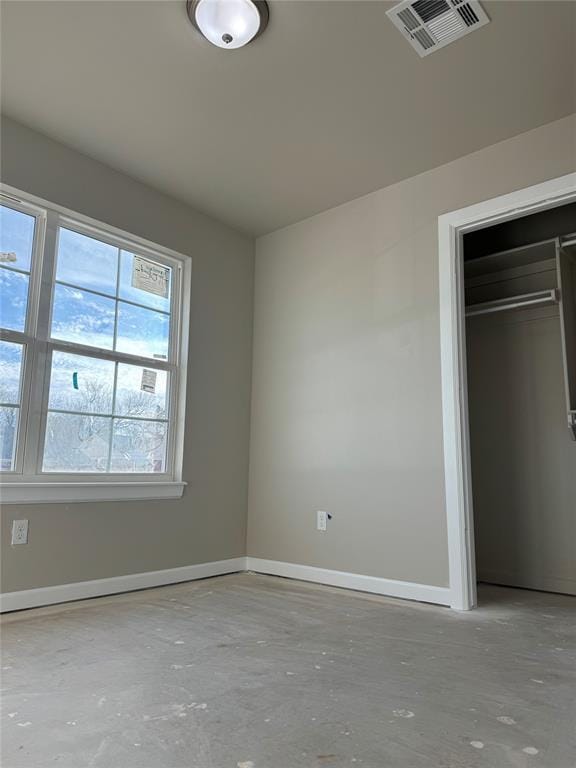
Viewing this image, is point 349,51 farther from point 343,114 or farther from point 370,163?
point 370,163

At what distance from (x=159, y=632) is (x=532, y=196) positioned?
2.84 m

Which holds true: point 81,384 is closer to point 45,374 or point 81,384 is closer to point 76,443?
point 45,374

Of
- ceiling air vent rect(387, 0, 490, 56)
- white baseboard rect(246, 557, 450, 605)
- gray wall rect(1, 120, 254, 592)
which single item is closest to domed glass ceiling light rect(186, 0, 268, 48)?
ceiling air vent rect(387, 0, 490, 56)

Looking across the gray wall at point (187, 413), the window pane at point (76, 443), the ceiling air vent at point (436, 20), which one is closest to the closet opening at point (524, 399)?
the ceiling air vent at point (436, 20)

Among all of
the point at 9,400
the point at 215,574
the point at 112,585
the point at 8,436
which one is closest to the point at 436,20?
the point at 9,400

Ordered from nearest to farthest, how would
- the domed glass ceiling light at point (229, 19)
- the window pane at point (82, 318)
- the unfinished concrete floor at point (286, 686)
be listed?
the unfinished concrete floor at point (286, 686) → the domed glass ceiling light at point (229, 19) → the window pane at point (82, 318)

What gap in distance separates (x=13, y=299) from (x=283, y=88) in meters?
1.75

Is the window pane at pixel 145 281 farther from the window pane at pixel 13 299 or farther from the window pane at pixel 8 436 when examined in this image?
the window pane at pixel 8 436

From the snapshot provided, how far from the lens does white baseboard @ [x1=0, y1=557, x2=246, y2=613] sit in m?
2.66

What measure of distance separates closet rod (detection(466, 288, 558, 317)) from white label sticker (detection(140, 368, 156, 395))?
220 centimetres

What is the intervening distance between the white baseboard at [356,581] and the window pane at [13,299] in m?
2.24

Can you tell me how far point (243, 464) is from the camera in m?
3.99

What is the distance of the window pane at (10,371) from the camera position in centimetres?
274

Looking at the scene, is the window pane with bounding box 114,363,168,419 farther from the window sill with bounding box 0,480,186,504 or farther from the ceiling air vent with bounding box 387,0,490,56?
the ceiling air vent with bounding box 387,0,490,56
